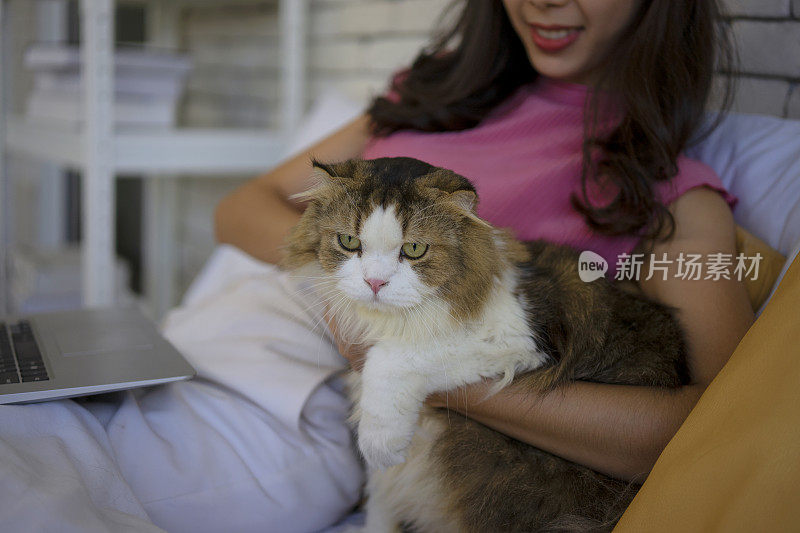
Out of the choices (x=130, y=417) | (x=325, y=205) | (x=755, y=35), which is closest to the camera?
(x=325, y=205)

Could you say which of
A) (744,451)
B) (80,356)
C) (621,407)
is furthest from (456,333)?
(80,356)

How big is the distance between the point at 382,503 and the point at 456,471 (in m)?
0.18

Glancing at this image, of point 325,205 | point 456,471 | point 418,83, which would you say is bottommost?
point 456,471

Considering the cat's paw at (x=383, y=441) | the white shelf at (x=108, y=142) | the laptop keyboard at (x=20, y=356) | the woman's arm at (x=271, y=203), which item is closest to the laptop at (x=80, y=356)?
the laptop keyboard at (x=20, y=356)

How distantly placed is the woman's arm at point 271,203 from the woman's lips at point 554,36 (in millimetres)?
388

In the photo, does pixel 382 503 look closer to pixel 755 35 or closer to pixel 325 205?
pixel 325 205

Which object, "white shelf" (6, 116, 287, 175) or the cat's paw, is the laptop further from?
"white shelf" (6, 116, 287, 175)

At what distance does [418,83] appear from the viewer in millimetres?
1438

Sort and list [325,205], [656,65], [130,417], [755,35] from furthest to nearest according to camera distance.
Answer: [755,35]
[656,65]
[130,417]
[325,205]

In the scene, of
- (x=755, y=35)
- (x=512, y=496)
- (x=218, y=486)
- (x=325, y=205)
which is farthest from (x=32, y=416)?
(x=755, y=35)

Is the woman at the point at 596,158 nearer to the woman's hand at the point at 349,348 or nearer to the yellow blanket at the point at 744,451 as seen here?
the woman's hand at the point at 349,348

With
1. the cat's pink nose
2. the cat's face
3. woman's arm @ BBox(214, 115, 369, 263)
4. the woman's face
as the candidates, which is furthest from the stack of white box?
the cat's pink nose

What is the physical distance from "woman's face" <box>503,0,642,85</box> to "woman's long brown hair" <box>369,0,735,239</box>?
26mm

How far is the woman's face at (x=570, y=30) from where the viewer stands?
1141 mm
